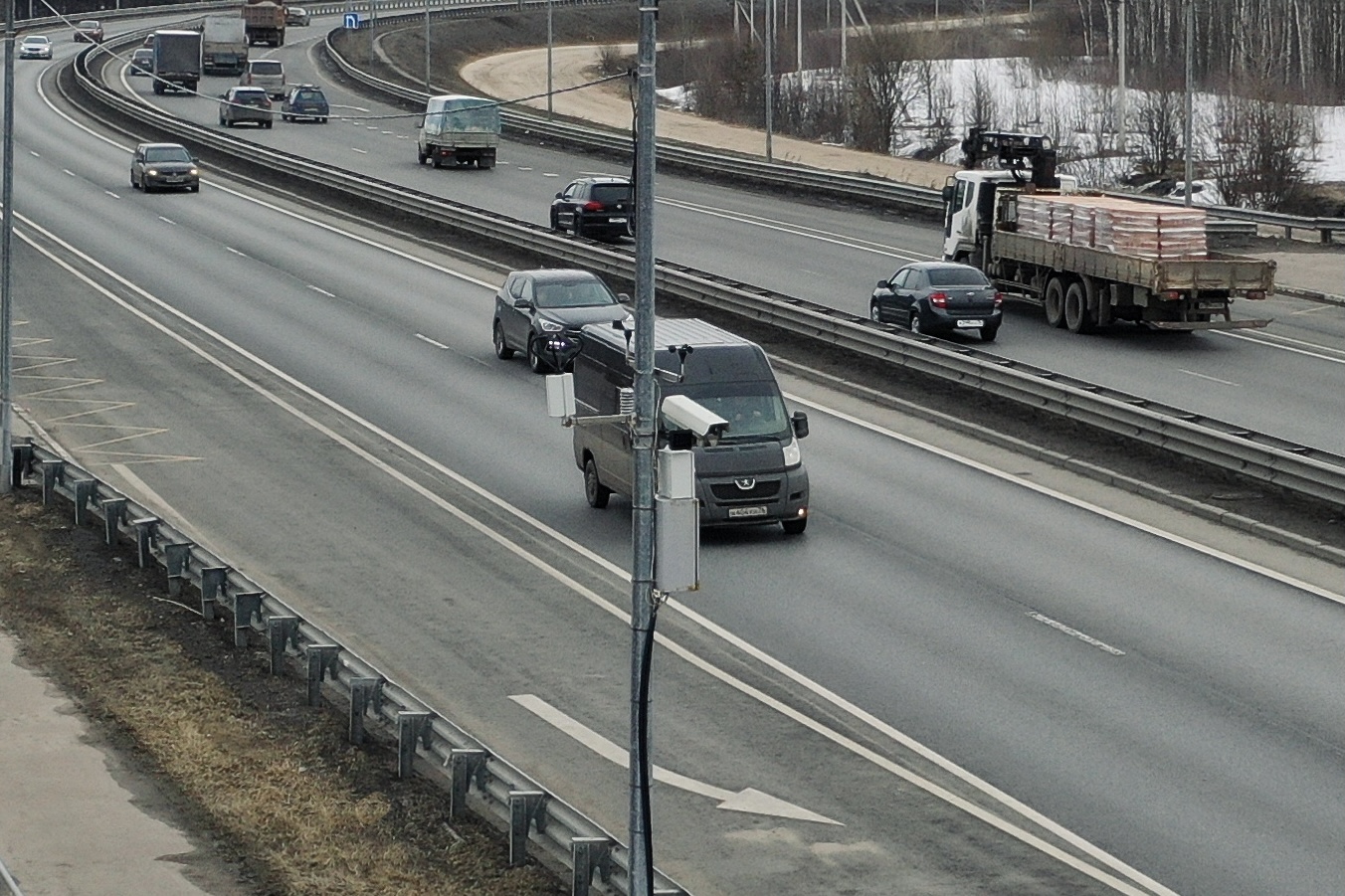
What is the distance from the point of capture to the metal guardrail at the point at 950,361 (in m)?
25.1

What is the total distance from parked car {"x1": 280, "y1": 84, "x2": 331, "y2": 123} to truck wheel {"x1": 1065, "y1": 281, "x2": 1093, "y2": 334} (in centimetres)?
4963

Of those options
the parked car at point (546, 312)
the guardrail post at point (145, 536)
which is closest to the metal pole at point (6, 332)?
the guardrail post at point (145, 536)

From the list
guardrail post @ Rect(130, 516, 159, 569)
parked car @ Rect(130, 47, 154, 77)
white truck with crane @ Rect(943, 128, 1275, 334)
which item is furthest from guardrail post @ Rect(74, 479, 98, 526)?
parked car @ Rect(130, 47, 154, 77)

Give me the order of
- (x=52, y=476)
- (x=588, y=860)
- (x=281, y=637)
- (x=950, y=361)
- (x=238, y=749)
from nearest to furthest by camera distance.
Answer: (x=588, y=860), (x=238, y=749), (x=281, y=637), (x=52, y=476), (x=950, y=361)

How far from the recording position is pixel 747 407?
2378cm

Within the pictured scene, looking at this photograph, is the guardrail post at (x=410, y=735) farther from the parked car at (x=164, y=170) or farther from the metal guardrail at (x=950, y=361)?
the parked car at (x=164, y=170)

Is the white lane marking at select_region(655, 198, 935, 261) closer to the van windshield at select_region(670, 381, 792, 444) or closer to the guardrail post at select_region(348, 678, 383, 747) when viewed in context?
the van windshield at select_region(670, 381, 792, 444)

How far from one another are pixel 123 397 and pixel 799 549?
1429cm

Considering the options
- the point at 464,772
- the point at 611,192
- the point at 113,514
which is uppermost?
the point at 611,192

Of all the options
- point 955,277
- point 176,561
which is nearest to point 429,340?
point 955,277

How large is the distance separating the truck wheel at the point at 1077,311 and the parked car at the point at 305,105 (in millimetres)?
49630

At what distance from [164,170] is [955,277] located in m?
30.7

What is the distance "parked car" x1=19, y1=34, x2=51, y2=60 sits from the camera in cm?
11050

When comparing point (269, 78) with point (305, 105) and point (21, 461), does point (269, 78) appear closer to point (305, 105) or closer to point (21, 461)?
point (305, 105)
